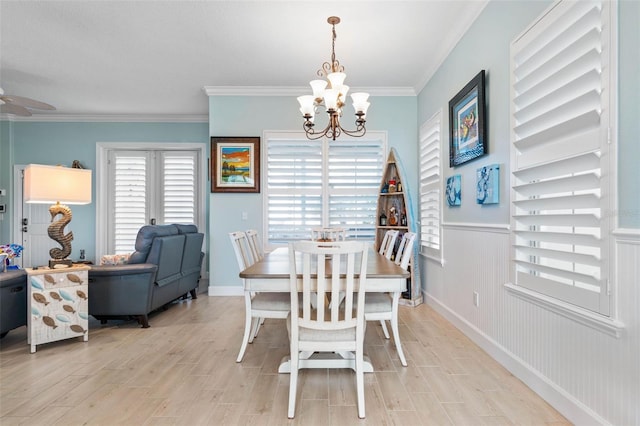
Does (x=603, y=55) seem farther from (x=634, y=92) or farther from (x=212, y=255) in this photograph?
(x=212, y=255)

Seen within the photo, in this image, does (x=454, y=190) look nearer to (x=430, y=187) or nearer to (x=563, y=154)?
(x=430, y=187)

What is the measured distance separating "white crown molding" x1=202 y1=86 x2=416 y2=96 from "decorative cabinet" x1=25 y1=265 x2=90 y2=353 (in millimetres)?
2756

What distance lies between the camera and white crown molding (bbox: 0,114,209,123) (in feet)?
18.2

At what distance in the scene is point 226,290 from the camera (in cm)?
448

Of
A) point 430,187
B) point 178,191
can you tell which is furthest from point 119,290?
point 430,187

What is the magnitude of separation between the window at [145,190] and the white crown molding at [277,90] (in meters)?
1.55

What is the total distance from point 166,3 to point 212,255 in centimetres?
293

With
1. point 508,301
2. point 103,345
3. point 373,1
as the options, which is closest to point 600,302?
point 508,301

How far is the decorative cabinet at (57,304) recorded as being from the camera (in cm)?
259

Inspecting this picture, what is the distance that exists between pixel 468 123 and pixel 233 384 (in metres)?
2.78

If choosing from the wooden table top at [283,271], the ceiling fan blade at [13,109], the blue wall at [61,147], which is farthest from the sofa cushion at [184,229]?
the blue wall at [61,147]

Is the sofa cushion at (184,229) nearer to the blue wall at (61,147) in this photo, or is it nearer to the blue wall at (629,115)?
the blue wall at (61,147)

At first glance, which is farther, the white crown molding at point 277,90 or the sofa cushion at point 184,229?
the white crown molding at point 277,90

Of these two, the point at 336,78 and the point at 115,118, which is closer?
the point at 336,78
